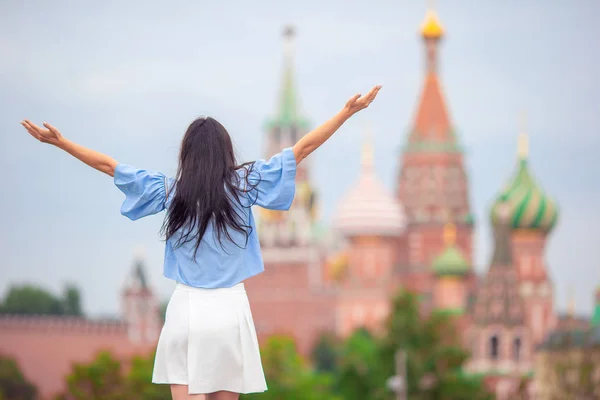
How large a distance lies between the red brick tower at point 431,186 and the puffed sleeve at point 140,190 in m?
97.4

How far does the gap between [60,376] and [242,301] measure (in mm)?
80338

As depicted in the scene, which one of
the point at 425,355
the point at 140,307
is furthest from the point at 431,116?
the point at 425,355

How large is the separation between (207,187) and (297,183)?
353 ft

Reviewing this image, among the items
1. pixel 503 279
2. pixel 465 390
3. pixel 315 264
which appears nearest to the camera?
pixel 465 390

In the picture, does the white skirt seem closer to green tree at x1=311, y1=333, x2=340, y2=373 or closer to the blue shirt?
the blue shirt

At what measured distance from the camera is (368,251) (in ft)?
340

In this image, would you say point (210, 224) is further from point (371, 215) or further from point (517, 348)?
point (371, 215)

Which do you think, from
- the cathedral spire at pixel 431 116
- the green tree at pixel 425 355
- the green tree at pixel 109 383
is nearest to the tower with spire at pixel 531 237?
the cathedral spire at pixel 431 116

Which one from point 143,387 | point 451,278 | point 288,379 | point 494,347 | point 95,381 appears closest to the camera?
point 143,387

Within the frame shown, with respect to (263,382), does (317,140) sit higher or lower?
higher

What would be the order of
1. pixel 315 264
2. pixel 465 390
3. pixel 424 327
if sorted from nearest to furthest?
pixel 465 390, pixel 424 327, pixel 315 264

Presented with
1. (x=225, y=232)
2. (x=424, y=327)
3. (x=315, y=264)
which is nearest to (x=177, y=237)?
(x=225, y=232)

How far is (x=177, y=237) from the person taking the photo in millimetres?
5984

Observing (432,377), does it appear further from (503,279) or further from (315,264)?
(315,264)
